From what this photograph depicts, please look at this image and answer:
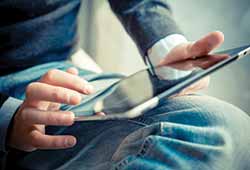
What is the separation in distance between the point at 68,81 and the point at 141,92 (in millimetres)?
108

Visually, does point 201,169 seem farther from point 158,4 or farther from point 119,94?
point 158,4

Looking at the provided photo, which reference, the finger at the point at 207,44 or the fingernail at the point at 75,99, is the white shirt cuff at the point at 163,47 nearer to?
the finger at the point at 207,44

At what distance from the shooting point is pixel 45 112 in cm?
40

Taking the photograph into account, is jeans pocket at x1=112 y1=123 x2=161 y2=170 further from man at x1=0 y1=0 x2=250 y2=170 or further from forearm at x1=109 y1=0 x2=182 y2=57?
forearm at x1=109 y1=0 x2=182 y2=57

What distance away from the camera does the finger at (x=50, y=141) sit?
41 cm

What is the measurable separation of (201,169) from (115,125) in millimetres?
96

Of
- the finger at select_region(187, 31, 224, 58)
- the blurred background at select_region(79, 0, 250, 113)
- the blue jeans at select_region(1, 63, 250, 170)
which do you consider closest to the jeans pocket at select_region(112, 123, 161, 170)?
the blue jeans at select_region(1, 63, 250, 170)

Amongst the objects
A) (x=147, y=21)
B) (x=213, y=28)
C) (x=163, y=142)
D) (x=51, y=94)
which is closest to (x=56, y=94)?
(x=51, y=94)

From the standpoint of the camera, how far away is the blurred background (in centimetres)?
66

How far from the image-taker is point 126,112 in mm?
290

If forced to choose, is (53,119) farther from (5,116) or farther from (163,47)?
(163,47)

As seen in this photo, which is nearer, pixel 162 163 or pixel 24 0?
pixel 162 163

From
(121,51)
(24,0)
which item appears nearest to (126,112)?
(24,0)

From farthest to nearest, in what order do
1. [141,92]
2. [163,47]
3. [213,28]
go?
1. [213,28]
2. [163,47]
3. [141,92]
